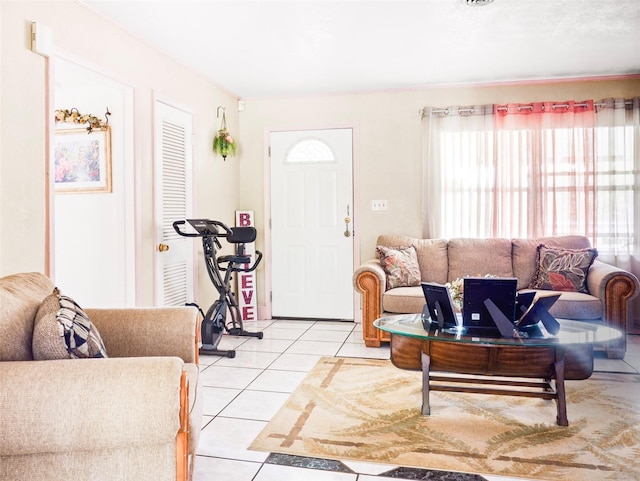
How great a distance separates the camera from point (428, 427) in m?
2.60

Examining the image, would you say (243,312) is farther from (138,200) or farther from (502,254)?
(502,254)

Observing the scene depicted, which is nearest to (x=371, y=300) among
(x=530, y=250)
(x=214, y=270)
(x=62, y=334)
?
(x=214, y=270)

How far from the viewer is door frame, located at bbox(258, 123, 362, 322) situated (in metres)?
5.37

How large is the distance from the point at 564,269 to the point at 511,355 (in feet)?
6.70

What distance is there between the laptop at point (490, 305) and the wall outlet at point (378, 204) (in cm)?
271

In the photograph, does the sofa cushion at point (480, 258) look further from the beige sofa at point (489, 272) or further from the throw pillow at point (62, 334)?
the throw pillow at point (62, 334)

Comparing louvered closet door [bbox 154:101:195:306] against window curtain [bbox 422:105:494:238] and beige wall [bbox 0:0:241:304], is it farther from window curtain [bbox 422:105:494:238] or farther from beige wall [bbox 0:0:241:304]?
window curtain [bbox 422:105:494:238]

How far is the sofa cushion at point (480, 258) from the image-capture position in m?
4.66

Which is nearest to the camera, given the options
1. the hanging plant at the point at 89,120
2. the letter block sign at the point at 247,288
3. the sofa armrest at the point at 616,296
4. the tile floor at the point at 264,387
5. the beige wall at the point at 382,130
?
the tile floor at the point at 264,387

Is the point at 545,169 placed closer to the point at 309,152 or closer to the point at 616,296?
the point at 616,296

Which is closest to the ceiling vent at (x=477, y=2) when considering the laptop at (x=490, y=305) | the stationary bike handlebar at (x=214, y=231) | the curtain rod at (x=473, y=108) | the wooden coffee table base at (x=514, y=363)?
the laptop at (x=490, y=305)

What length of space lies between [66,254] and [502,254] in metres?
3.79

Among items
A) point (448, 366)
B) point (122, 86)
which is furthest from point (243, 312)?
point (448, 366)

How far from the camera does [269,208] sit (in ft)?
18.4
